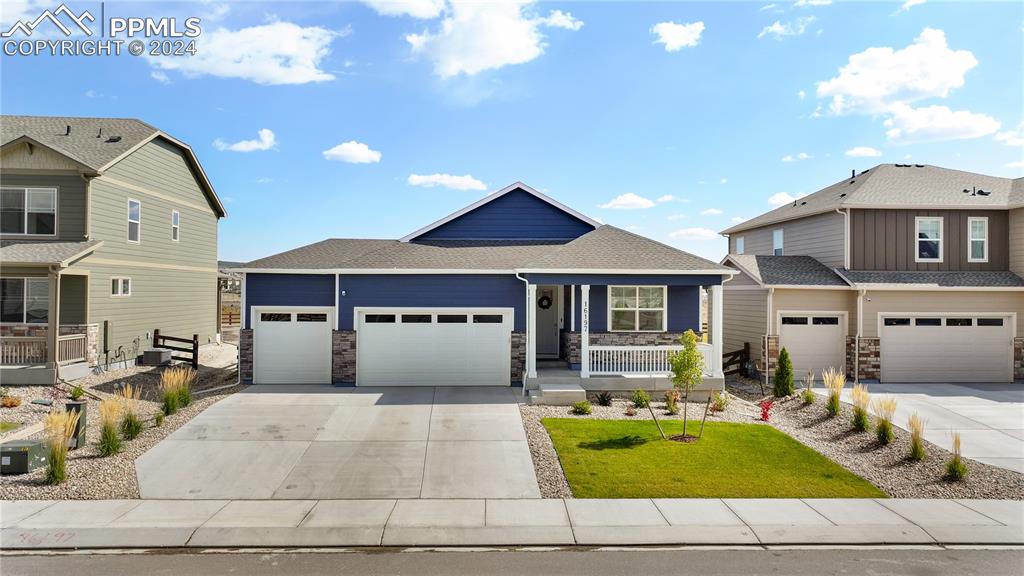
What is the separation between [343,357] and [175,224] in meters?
11.0

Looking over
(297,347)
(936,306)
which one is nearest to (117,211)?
(297,347)

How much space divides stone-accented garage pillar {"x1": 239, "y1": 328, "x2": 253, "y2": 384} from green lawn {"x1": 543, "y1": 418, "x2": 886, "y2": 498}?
9114 mm

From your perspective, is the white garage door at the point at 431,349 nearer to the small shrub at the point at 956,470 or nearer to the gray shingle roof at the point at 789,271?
the gray shingle roof at the point at 789,271

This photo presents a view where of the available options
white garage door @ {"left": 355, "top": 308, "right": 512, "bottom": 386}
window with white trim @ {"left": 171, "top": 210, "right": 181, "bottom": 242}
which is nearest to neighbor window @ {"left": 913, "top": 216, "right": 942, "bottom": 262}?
white garage door @ {"left": 355, "top": 308, "right": 512, "bottom": 386}

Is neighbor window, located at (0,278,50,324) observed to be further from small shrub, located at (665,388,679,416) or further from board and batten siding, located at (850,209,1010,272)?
board and batten siding, located at (850,209,1010,272)

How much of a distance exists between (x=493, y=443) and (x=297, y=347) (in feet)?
26.2

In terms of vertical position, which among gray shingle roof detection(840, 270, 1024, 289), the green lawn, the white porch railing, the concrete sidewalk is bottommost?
the concrete sidewalk

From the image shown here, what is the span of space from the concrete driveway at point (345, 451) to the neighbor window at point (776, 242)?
13889 mm

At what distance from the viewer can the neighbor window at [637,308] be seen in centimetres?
1609

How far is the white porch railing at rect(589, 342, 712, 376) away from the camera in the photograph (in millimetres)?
14820

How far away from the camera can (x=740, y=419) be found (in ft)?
40.7

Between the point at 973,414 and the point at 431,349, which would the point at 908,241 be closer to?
the point at 973,414

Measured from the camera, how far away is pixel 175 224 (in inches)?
845

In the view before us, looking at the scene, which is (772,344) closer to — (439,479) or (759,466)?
(759,466)
